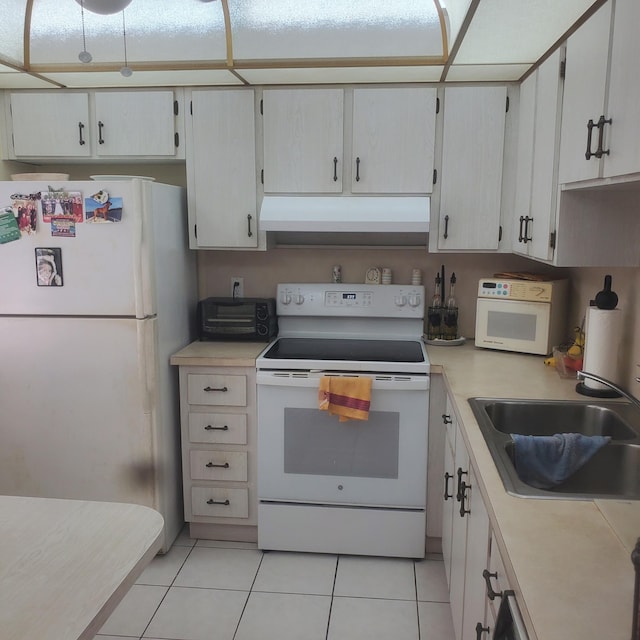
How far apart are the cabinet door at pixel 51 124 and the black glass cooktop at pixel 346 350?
1388mm

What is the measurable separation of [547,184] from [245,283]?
1.73 metres

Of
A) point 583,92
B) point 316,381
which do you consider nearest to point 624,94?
point 583,92

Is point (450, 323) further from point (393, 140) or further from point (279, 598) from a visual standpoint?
point (279, 598)

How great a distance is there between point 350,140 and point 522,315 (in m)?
1.16

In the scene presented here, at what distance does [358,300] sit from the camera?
3.15m

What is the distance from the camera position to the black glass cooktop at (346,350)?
2.77m

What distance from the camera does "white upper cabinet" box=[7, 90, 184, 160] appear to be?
2930 millimetres

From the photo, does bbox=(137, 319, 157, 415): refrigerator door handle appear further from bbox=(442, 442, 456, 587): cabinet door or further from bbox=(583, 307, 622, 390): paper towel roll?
bbox=(583, 307, 622, 390): paper towel roll

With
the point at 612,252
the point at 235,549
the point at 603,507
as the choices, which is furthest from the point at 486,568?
the point at 235,549

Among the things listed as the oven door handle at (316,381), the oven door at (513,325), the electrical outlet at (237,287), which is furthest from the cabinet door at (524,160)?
the electrical outlet at (237,287)

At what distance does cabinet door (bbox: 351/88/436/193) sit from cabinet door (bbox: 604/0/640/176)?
4.40ft

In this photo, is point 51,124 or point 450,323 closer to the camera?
point 51,124

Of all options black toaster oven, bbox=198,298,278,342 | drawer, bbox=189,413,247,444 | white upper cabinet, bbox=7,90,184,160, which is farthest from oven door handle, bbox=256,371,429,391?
white upper cabinet, bbox=7,90,184,160

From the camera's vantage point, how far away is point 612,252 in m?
1.99
